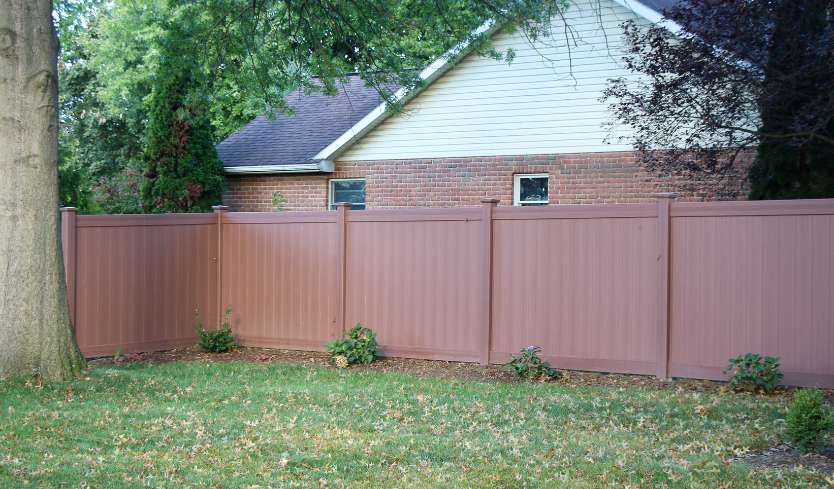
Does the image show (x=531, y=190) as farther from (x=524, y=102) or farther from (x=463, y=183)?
(x=524, y=102)

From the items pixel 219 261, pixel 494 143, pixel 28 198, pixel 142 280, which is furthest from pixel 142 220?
pixel 494 143

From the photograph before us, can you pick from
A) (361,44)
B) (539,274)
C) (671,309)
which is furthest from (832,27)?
(361,44)

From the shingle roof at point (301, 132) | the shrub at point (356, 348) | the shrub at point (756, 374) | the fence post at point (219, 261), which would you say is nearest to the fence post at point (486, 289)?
the shrub at point (356, 348)

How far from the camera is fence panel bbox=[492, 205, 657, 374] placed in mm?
9891

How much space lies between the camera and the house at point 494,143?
45.7 feet

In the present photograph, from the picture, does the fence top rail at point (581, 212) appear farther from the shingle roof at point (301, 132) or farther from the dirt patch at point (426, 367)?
the shingle roof at point (301, 132)

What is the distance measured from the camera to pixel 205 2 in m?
11.9

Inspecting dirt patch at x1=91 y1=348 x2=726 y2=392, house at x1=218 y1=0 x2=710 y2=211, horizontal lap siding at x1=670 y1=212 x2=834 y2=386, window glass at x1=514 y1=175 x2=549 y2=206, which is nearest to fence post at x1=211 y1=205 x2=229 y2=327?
dirt patch at x1=91 y1=348 x2=726 y2=392

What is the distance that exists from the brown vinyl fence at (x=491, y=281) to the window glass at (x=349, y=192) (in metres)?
4.23

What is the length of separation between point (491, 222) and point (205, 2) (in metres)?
4.87

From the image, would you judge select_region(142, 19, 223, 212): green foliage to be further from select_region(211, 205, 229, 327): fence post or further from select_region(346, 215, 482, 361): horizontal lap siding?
select_region(346, 215, 482, 361): horizontal lap siding

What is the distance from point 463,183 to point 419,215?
163 inches

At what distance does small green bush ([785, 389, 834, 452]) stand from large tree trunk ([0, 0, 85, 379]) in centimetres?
678

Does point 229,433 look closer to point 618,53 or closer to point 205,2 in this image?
point 205,2
